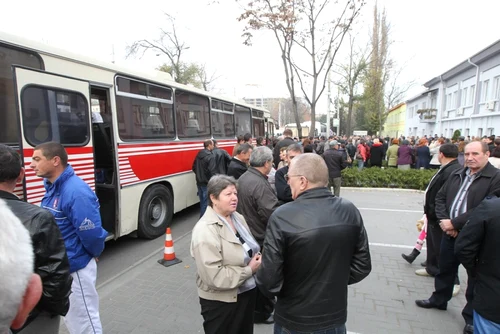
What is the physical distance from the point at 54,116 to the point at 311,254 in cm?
416

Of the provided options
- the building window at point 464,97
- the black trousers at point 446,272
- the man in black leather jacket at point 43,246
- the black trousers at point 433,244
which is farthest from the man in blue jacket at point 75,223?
the building window at point 464,97

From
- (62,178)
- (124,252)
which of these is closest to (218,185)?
(62,178)

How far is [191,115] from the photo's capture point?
303 inches

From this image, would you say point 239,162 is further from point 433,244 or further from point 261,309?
point 433,244

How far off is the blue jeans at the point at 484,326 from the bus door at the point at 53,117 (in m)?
4.81

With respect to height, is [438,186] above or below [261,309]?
above

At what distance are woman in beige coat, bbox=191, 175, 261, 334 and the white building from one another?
20027 mm

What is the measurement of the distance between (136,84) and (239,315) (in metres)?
4.87

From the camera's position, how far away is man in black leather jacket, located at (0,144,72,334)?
1772mm

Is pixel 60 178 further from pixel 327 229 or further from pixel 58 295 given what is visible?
pixel 327 229

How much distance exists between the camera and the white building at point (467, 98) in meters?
17.8

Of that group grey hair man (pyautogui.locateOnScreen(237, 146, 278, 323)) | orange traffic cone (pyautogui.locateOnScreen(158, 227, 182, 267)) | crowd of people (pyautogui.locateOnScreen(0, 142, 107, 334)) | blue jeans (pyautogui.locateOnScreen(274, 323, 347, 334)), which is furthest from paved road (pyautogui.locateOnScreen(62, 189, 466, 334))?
blue jeans (pyautogui.locateOnScreen(274, 323, 347, 334))

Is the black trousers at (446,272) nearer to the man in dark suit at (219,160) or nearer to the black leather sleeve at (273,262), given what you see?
the black leather sleeve at (273,262)

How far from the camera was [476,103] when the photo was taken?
2023cm
